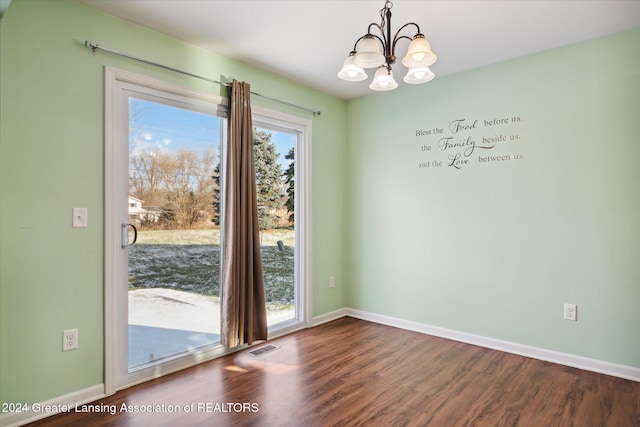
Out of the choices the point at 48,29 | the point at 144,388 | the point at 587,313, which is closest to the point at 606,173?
the point at 587,313

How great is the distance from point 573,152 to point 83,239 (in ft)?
11.6

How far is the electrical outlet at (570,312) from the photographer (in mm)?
2791

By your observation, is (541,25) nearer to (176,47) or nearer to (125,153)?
(176,47)

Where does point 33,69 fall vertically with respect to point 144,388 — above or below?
above

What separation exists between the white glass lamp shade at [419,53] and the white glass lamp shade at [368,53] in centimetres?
15

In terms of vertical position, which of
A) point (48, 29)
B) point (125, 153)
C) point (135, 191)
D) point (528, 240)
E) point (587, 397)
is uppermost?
point (48, 29)

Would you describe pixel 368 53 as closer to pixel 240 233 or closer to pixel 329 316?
pixel 240 233

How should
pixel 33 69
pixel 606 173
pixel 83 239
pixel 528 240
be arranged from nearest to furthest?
pixel 33 69 → pixel 83 239 → pixel 606 173 → pixel 528 240

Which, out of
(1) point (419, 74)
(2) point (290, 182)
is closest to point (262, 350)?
(2) point (290, 182)

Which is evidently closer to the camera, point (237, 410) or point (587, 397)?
point (237, 410)

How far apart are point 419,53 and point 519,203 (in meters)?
1.78

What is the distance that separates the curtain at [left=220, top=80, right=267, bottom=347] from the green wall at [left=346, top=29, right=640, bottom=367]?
151cm

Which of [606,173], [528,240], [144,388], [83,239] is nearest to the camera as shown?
[83,239]

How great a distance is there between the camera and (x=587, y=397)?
2.33 metres
